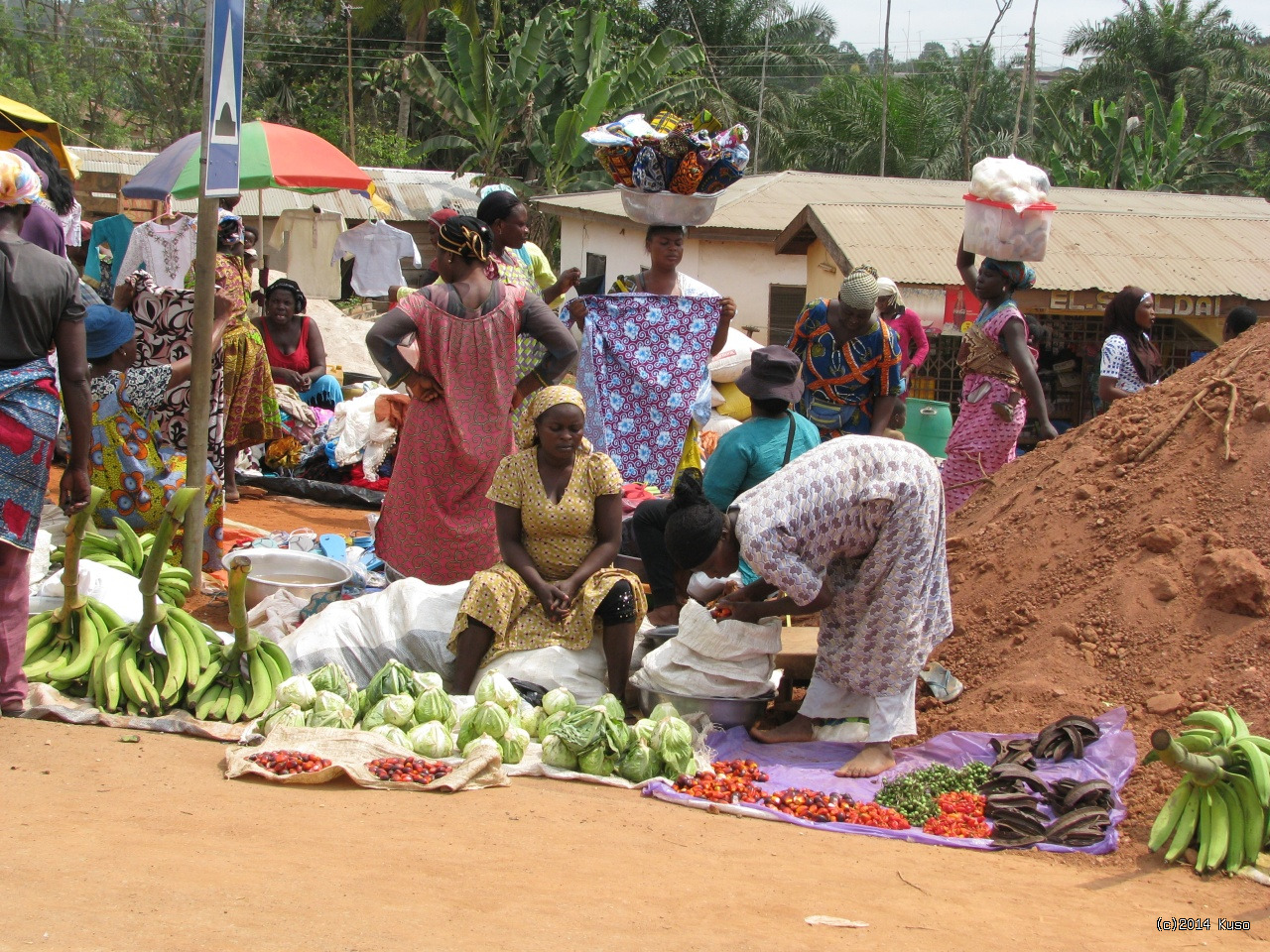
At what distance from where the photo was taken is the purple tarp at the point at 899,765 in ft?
13.6

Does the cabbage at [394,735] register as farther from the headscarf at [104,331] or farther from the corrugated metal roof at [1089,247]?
the corrugated metal roof at [1089,247]

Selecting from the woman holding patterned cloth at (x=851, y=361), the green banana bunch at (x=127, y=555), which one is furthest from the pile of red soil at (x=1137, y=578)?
the green banana bunch at (x=127, y=555)

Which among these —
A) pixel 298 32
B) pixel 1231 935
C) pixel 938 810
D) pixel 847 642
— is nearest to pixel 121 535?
pixel 847 642

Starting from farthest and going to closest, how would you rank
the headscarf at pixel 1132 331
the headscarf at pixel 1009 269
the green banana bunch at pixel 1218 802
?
the headscarf at pixel 1132 331
the headscarf at pixel 1009 269
the green banana bunch at pixel 1218 802

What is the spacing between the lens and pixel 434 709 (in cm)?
468

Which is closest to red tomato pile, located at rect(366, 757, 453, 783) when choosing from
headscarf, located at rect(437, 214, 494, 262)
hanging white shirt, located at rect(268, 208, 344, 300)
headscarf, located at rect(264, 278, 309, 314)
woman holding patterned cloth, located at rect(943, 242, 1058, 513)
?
headscarf, located at rect(437, 214, 494, 262)

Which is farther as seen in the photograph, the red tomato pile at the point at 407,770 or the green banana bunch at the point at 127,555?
the green banana bunch at the point at 127,555

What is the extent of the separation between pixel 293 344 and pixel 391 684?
255 inches

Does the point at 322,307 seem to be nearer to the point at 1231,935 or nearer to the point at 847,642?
the point at 847,642

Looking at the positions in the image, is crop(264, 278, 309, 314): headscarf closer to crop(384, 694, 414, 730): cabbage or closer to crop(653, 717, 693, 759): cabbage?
crop(384, 694, 414, 730): cabbage

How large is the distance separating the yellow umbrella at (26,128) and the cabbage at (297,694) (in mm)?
4880

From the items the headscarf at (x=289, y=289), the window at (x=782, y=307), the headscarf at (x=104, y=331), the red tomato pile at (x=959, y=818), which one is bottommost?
the red tomato pile at (x=959, y=818)

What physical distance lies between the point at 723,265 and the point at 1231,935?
1530cm

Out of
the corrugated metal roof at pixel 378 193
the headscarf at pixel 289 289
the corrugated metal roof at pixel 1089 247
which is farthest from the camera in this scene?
the corrugated metal roof at pixel 378 193
